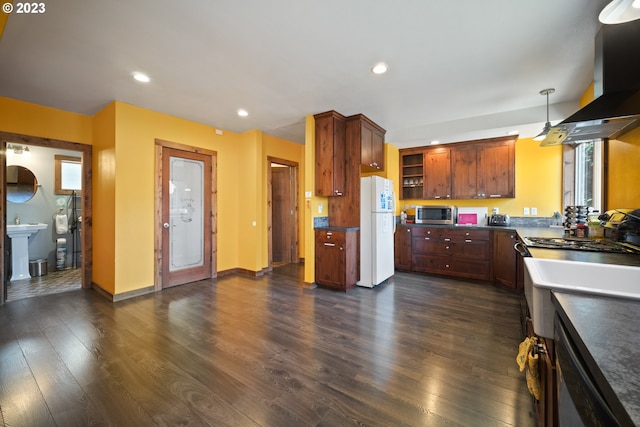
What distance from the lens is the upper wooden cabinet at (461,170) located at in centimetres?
444

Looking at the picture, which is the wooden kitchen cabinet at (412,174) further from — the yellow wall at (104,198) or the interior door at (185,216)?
the yellow wall at (104,198)

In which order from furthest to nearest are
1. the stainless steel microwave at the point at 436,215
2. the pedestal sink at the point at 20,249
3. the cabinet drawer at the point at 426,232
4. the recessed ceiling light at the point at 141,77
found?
the stainless steel microwave at the point at 436,215
the cabinet drawer at the point at 426,232
the pedestal sink at the point at 20,249
the recessed ceiling light at the point at 141,77

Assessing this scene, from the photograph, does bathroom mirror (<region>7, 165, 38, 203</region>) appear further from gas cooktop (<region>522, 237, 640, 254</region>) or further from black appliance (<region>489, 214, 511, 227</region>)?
black appliance (<region>489, 214, 511, 227</region>)

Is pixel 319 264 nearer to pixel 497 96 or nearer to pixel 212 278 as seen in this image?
pixel 212 278

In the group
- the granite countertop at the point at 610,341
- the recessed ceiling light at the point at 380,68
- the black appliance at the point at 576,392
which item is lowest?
the black appliance at the point at 576,392

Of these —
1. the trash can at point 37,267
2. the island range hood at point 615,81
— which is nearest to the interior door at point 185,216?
the trash can at point 37,267

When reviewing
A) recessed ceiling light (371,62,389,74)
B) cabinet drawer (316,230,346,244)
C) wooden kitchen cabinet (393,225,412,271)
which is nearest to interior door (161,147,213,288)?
cabinet drawer (316,230,346,244)

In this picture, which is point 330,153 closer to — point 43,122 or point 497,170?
point 497,170

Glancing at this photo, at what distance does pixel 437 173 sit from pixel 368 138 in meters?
1.73

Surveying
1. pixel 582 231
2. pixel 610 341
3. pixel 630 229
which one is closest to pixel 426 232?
pixel 582 231

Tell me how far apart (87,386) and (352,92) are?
3.61m

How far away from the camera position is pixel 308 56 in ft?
7.99

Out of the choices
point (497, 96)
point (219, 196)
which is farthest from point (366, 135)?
point (219, 196)

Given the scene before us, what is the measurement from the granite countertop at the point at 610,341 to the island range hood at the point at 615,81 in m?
1.61
